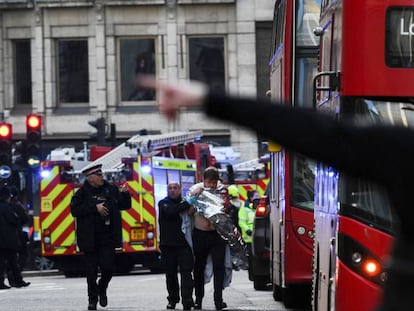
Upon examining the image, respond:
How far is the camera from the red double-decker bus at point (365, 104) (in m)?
8.39

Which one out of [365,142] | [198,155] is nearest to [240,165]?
[198,155]

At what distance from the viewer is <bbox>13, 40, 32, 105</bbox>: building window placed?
40.6 m

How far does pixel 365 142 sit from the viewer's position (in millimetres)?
3654

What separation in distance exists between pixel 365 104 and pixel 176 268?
706 centimetres

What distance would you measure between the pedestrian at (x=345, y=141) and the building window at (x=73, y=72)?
37095 millimetres

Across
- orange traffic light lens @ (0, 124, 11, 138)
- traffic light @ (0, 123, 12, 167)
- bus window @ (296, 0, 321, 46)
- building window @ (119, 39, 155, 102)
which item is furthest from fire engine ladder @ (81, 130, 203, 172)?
building window @ (119, 39, 155, 102)

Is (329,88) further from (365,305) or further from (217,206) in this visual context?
(217,206)

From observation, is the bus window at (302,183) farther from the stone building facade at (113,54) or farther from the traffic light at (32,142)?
the stone building facade at (113,54)

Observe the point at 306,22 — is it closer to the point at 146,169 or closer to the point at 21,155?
the point at 146,169

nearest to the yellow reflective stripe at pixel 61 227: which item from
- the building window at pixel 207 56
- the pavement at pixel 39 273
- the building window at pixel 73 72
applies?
the pavement at pixel 39 273

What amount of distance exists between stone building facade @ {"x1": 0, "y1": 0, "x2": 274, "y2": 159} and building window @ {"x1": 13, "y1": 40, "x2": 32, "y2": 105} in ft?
0.10

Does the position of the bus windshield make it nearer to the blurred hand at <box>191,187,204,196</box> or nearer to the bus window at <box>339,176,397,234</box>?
the bus window at <box>339,176,397,234</box>

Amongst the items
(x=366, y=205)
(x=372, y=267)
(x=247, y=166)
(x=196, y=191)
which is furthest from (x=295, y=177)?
(x=247, y=166)

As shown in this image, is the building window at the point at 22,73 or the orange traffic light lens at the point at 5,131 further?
the building window at the point at 22,73
